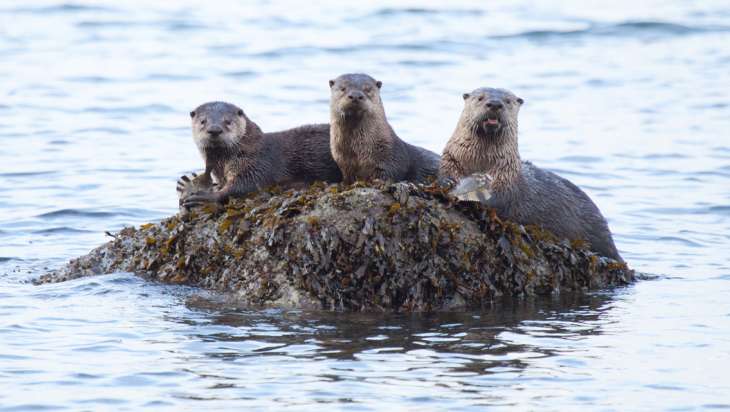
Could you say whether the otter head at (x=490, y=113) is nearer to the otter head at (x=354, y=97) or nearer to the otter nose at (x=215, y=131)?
the otter head at (x=354, y=97)

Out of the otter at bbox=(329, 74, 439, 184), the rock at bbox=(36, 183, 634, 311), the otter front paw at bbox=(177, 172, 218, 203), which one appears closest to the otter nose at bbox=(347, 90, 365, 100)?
the otter at bbox=(329, 74, 439, 184)

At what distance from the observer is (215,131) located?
8008mm

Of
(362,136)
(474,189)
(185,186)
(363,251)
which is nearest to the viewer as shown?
(363,251)

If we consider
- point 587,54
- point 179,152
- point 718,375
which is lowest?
point 718,375

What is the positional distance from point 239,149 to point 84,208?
150 inches

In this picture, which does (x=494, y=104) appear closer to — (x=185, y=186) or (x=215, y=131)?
(x=215, y=131)

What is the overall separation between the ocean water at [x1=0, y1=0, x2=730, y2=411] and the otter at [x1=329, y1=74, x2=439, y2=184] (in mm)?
1140

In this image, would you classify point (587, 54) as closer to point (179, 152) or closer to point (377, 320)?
point (179, 152)

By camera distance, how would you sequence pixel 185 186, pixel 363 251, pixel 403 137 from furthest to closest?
pixel 403 137, pixel 185 186, pixel 363 251

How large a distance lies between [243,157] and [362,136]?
2.58ft

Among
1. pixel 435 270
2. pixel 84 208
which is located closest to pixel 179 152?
pixel 84 208

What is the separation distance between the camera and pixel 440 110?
653 inches

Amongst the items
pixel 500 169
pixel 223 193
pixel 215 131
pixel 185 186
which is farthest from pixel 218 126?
pixel 500 169

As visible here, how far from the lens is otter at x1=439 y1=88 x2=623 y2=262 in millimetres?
8031
